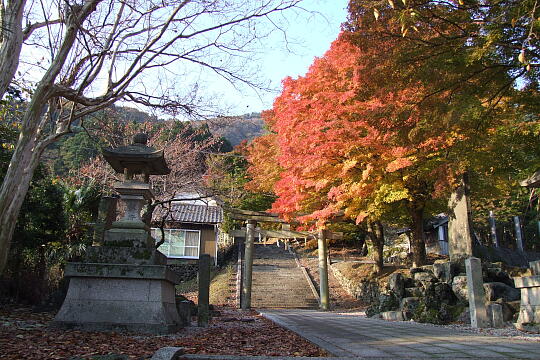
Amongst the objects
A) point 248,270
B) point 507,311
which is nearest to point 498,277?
point 507,311

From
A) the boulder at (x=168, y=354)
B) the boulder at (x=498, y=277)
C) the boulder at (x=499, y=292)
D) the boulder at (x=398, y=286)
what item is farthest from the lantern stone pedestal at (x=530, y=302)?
the boulder at (x=168, y=354)

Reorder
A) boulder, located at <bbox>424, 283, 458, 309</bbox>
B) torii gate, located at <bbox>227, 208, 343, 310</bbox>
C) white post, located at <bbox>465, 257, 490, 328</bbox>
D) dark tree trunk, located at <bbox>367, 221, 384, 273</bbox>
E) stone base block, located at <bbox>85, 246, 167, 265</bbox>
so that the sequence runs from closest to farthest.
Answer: stone base block, located at <bbox>85, 246, 167, 265</bbox>, white post, located at <bbox>465, 257, 490, 328</bbox>, boulder, located at <bbox>424, 283, 458, 309</bbox>, torii gate, located at <bbox>227, 208, 343, 310</bbox>, dark tree trunk, located at <bbox>367, 221, 384, 273</bbox>

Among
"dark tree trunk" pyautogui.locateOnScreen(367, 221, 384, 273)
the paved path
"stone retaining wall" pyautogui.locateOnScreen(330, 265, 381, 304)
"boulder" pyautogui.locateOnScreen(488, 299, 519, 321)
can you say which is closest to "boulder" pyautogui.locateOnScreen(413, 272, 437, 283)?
"boulder" pyautogui.locateOnScreen(488, 299, 519, 321)

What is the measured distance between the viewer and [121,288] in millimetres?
7441

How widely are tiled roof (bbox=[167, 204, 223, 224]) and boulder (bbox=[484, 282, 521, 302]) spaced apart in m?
18.6

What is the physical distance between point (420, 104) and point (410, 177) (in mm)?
4637

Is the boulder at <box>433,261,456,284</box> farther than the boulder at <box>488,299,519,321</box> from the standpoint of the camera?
Yes

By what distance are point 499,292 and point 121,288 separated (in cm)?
882

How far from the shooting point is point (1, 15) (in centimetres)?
673

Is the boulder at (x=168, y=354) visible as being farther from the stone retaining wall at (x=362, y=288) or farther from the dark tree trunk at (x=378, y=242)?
the dark tree trunk at (x=378, y=242)

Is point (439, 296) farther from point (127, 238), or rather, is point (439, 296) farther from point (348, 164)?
point (127, 238)

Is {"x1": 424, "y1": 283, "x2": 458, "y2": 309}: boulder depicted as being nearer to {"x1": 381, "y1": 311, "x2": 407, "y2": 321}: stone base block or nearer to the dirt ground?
{"x1": 381, "y1": 311, "x2": 407, "y2": 321}: stone base block

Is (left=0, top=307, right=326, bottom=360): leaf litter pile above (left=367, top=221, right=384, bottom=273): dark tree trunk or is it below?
below

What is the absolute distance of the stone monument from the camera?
7.14 m
